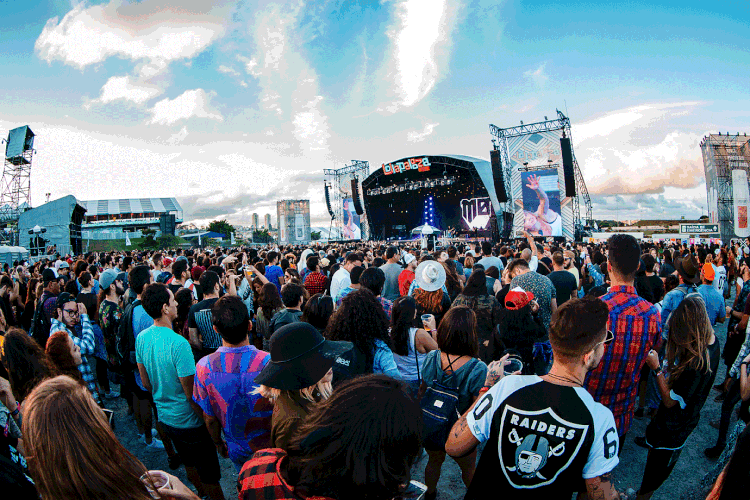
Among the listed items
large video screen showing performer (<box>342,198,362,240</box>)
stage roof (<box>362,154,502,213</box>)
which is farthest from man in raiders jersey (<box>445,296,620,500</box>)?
large video screen showing performer (<box>342,198,362,240</box>)

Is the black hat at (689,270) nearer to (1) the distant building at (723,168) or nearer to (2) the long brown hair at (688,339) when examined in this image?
(2) the long brown hair at (688,339)

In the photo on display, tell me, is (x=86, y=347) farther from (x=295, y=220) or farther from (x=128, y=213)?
(x=128, y=213)

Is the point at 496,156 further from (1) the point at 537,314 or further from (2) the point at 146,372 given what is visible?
(2) the point at 146,372

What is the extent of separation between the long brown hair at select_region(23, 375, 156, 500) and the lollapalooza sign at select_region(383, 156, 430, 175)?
29845 millimetres

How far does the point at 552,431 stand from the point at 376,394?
2.97 feet

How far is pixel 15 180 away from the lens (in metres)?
27.9

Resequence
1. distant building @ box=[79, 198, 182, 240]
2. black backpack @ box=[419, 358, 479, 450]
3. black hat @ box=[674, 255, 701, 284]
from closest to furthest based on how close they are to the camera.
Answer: black backpack @ box=[419, 358, 479, 450], black hat @ box=[674, 255, 701, 284], distant building @ box=[79, 198, 182, 240]

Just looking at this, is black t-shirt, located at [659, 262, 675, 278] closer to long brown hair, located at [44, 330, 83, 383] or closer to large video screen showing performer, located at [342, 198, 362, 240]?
long brown hair, located at [44, 330, 83, 383]

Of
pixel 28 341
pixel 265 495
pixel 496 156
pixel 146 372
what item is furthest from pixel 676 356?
pixel 496 156

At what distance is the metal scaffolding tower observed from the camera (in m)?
25.1

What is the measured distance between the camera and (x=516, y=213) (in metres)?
22.5

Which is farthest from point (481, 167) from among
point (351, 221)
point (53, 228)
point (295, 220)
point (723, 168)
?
point (295, 220)

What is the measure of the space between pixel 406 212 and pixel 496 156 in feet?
58.3

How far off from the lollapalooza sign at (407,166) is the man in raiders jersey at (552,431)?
29072 millimetres
